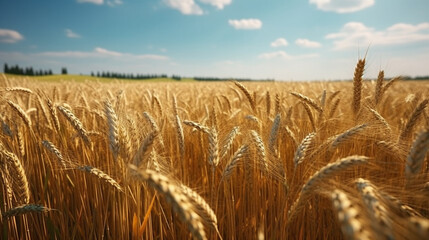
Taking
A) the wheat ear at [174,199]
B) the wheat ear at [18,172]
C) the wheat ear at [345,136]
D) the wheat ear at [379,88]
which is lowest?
the wheat ear at [18,172]

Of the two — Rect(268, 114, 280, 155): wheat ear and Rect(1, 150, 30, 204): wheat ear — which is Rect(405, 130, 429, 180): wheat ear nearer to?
Rect(268, 114, 280, 155): wheat ear

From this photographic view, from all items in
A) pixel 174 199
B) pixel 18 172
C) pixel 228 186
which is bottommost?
pixel 228 186

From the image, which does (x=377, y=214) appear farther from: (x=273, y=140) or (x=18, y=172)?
(x=18, y=172)

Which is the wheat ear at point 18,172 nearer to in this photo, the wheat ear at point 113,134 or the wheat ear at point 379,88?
the wheat ear at point 113,134

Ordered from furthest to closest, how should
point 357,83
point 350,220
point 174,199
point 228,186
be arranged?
point 357,83 → point 228,186 → point 174,199 → point 350,220

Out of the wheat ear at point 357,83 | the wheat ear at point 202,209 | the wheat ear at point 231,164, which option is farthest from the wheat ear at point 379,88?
the wheat ear at point 202,209

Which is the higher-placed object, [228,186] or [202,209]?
[202,209]

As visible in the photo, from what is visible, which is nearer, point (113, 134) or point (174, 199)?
point (174, 199)

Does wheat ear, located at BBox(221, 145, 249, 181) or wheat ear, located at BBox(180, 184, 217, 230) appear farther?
wheat ear, located at BBox(221, 145, 249, 181)

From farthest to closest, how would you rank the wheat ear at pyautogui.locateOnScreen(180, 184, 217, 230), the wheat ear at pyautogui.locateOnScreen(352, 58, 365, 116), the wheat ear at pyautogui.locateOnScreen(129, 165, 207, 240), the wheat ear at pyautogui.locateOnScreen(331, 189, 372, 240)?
the wheat ear at pyautogui.locateOnScreen(352, 58, 365, 116), the wheat ear at pyautogui.locateOnScreen(180, 184, 217, 230), the wheat ear at pyautogui.locateOnScreen(129, 165, 207, 240), the wheat ear at pyautogui.locateOnScreen(331, 189, 372, 240)

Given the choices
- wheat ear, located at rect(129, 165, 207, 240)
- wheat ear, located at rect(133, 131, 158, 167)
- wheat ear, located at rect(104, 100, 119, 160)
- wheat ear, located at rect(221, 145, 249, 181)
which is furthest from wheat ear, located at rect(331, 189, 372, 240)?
wheat ear, located at rect(104, 100, 119, 160)

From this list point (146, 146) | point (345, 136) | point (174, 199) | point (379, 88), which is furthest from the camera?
point (379, 88)

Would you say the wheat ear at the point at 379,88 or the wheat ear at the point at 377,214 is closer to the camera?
the wheat ear at the point at 377,214

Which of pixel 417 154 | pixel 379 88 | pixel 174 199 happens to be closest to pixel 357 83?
pixel 379 88
